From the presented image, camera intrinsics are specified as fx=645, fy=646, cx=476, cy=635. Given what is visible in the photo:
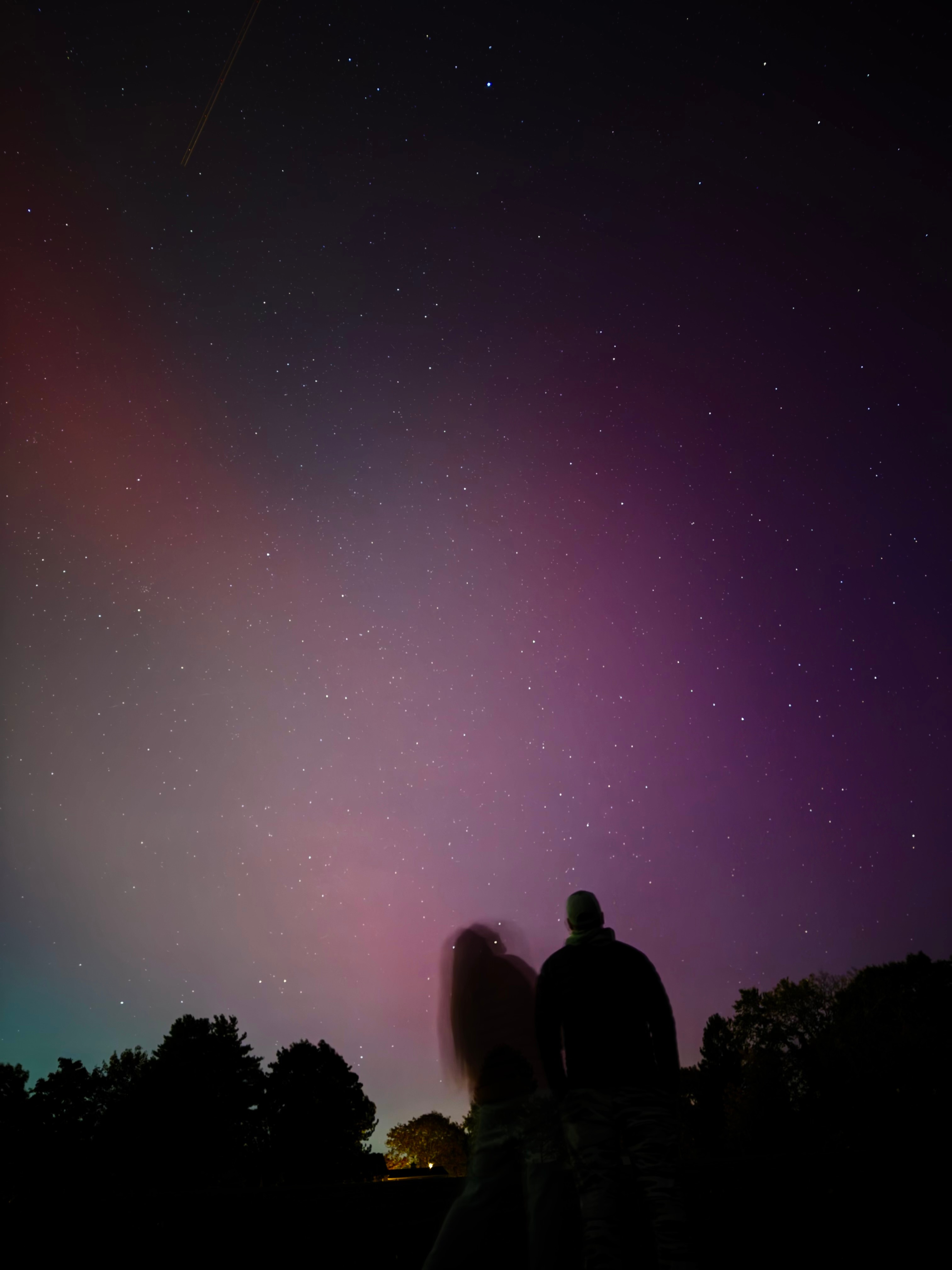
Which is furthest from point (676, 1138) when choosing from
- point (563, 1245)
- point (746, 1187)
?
point (746, 1187)

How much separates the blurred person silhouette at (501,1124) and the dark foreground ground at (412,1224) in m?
0.45

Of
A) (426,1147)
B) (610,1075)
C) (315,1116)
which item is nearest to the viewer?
(610,1075)

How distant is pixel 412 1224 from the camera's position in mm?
4859

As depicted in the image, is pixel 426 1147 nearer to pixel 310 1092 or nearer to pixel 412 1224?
pixel 310 1092

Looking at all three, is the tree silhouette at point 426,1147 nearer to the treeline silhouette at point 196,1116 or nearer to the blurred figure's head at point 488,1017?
the treeline silhouette at point 196,1116

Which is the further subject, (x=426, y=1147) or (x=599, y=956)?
(x=426, y=1147)

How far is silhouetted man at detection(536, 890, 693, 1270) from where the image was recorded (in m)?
2.72

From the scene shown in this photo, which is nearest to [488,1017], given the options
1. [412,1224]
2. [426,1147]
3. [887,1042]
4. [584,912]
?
[584,912]

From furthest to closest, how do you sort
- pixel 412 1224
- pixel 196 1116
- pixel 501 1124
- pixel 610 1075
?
pixel 196 1116 → pixel 412 1224 → pixel 501 1124 → pixel 610 1075

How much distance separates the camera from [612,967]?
3.19 meters

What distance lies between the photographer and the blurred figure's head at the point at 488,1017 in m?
3.93

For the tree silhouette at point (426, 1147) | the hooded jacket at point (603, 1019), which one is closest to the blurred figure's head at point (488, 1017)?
the hooded jacket at point (603, 1019)

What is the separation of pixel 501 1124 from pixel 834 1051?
1695 inches

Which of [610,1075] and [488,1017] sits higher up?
[488,1017]
